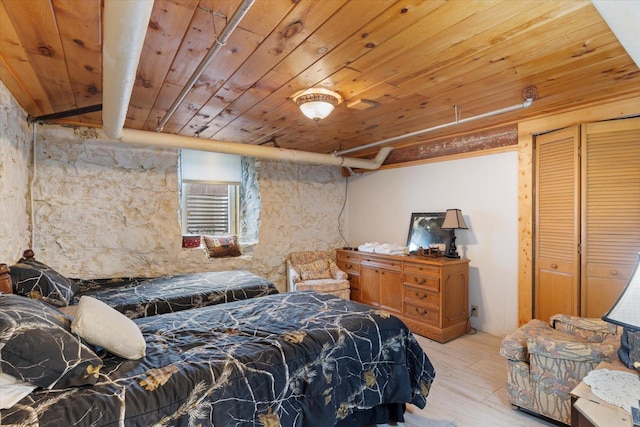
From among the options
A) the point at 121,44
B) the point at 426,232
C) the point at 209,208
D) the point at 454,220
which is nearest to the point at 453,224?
the point at 454,220

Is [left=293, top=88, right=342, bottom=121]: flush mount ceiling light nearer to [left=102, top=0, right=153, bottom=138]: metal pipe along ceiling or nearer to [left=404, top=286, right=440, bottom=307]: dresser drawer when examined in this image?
[left=102, top=0, right=153, bottom=138]: metal pipe along ceiling

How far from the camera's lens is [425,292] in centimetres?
368

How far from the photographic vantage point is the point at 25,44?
1.80 meters

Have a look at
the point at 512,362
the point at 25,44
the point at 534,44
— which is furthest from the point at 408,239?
the point at 25,44

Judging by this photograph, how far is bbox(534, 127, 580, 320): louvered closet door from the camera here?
9.46ft

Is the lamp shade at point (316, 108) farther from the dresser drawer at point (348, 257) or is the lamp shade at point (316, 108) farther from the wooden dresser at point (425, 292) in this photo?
the dresser drawer at point (348, 257)

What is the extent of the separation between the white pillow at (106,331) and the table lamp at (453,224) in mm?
A: 3303

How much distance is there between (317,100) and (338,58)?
0.57 m

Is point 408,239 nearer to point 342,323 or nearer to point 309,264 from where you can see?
point 309,264

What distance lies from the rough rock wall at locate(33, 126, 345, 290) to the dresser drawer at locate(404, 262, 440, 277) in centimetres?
204

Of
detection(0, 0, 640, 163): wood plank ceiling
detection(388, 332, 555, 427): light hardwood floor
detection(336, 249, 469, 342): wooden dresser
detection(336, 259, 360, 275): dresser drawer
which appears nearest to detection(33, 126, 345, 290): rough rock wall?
detection(0, 0, 640, 163): wood plank ceiling

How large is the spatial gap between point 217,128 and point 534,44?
2.98 meters

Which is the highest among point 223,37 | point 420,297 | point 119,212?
point 223,37

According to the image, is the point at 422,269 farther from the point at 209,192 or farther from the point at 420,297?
the point at 209,192
